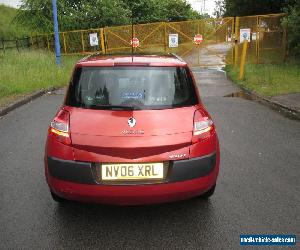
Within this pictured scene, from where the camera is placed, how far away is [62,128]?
152 inches

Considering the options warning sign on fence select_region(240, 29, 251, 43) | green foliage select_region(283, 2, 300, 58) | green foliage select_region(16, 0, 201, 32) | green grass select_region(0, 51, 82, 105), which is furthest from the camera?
green foliage select_region(16, 0, 201, 32)

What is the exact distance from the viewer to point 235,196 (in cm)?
459

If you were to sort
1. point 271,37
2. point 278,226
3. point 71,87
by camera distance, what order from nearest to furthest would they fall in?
point 278,226, point 71,87, point 271,37

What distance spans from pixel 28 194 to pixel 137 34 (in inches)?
773

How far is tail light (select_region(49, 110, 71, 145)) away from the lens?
3775 mm

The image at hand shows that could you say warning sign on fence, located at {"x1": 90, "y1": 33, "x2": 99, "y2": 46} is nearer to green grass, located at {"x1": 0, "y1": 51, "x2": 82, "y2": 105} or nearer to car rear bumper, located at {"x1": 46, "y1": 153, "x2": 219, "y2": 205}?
green grass, located at {"x1": 0, "y1": 51, "x2": 82, "y2": 105}

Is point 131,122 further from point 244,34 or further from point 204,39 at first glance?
point 204,39

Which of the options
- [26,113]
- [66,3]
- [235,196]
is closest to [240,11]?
[66,3]

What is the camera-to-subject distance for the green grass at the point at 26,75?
1252 cm

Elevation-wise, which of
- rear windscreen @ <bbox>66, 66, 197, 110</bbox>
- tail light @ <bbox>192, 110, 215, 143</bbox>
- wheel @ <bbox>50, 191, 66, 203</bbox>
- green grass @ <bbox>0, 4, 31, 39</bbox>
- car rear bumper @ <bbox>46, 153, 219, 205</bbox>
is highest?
green grass @ <bbox>0, 4, 31, 39</bbox>

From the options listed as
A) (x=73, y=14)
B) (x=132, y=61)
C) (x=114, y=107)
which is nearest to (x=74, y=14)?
(x=73, y=14)

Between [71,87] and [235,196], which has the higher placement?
[71,87]

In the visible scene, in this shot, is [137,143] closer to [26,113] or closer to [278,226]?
[278,226]

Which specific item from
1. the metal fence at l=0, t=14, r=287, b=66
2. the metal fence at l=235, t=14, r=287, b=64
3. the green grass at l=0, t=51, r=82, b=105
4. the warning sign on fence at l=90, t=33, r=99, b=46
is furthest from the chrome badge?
the warning sign on fence at l=90, t=33, r=99, b=46
